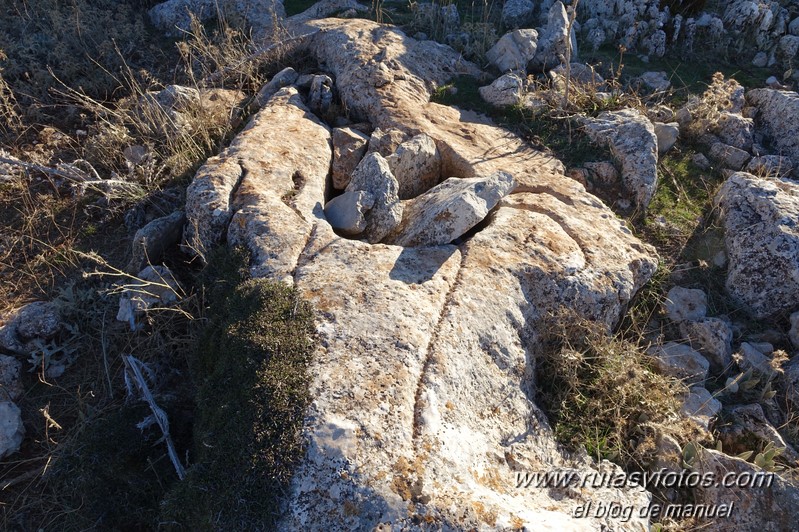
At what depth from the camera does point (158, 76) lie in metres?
8.57

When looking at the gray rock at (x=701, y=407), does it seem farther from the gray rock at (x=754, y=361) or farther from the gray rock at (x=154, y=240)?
the gray rock at (x=154, y=240)

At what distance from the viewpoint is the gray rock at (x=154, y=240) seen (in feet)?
17.6

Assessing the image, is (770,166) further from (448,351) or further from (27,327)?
(27,327)

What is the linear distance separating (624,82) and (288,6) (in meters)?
6.65

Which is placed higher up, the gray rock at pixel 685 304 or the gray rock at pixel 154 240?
the gray rock at pixel 685 304

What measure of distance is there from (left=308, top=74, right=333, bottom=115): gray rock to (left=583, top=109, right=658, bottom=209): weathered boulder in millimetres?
3596

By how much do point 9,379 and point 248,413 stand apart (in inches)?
113

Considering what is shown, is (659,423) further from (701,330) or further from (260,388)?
(260,388)

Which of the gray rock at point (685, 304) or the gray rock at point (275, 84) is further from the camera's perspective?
the gray rock at point (275, 84)

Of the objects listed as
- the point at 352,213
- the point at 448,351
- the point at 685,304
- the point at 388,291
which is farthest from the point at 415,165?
the point at 685,304

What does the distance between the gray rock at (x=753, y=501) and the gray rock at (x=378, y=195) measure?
3484 millimetres

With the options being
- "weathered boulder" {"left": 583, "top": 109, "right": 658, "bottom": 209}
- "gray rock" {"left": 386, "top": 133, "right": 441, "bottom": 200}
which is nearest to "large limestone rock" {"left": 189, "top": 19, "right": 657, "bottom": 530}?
"gray rock" {"left": 386, "top": 133, "right": 441, "bottom": 200}

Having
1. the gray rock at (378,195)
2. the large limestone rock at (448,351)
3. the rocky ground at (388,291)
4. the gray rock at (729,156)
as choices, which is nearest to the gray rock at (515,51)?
the rocky ground at (388,291)

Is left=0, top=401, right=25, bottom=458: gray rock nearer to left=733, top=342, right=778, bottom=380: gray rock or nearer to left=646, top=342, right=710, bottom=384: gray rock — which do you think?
left=646, top=342, right=710, bottom=384: gray rock
